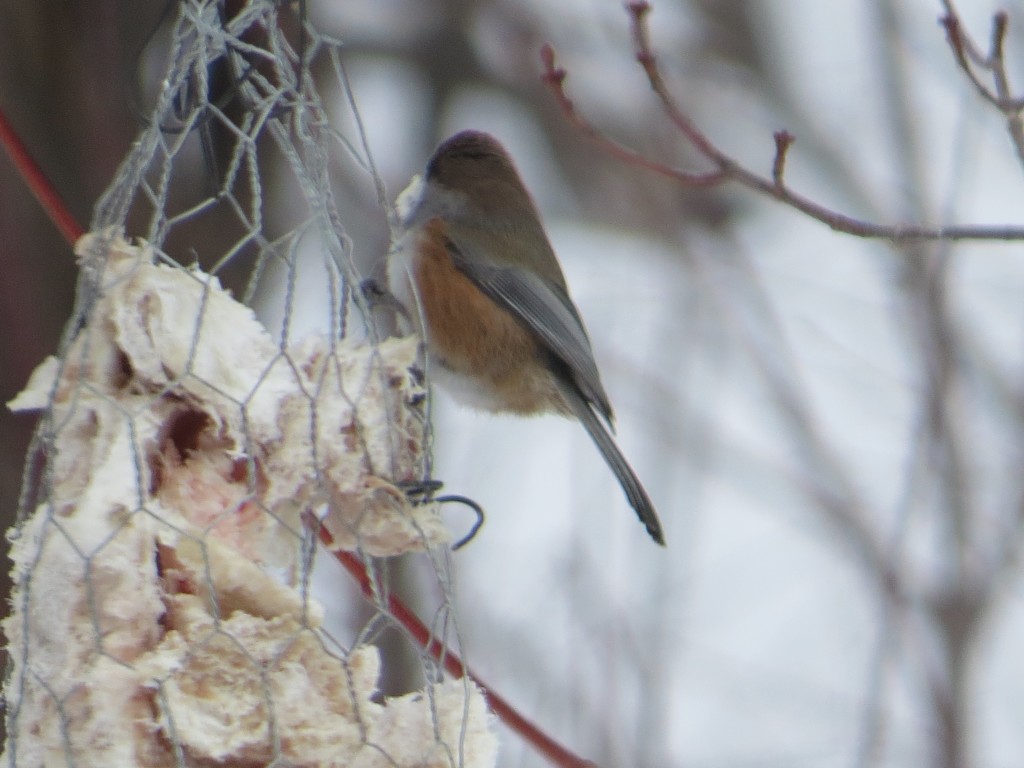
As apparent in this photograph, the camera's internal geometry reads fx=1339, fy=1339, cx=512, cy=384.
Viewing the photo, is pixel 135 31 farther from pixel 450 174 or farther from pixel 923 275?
pixel 923 275

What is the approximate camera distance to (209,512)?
123 centimetres

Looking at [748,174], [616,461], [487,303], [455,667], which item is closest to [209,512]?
[455,667]

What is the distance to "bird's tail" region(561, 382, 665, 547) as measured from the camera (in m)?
2.13

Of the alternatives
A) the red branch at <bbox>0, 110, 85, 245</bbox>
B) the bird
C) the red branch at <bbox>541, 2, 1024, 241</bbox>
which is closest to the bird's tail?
the bird

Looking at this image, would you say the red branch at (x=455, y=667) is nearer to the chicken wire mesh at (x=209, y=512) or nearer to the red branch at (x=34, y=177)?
the chicken wire mesh at (x=209, y=512)

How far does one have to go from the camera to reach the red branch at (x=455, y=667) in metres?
1.25

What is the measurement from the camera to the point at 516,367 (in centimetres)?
246

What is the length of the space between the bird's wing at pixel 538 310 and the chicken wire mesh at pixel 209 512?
3.21 feet

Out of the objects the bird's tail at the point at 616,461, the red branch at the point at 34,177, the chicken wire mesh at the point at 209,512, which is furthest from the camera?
the bird's tail at the point at 616,461

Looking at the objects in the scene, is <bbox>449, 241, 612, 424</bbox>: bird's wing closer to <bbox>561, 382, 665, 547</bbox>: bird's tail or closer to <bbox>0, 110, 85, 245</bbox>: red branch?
<bbox>561, 382, 665, 547</bbox>: bird's tail

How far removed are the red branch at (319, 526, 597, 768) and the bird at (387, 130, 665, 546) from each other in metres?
0.98

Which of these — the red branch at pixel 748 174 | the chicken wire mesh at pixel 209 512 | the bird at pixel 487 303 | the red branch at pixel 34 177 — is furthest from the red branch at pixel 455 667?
the bird at pixel 487 303

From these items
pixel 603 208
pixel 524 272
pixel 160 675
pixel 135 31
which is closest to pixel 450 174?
pixel 524 272

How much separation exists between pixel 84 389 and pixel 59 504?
10 centimetres
